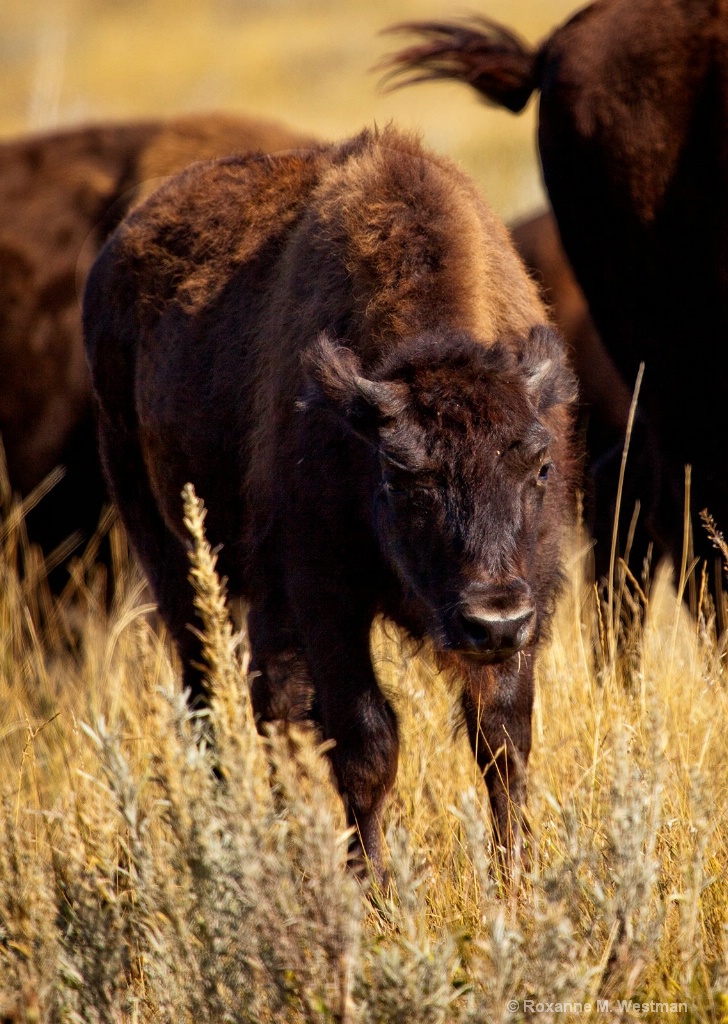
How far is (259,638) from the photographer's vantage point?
13.0 feet

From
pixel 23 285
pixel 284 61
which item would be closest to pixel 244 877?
pixel 23 285

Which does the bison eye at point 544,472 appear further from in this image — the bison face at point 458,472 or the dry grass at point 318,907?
the dry grass at point 318,907

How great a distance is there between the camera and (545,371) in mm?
3535

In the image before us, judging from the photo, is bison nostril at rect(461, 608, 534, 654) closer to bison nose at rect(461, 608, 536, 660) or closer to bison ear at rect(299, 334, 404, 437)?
bison nose at rect(461, 608, 536, 660)

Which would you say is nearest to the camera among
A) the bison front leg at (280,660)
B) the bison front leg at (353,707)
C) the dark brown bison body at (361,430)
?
the dark brown bison body at (361,430)

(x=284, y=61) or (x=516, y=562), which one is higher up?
(x=516, y=562)

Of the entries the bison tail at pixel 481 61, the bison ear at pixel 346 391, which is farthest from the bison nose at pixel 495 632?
the bison tail at pixel 481 61

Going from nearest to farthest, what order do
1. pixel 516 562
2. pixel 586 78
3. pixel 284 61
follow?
pixel 516 562 < pixel 586 78 < pixel 284 61

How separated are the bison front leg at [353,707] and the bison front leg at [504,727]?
270 millimetres

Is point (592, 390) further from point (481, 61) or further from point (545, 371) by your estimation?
point (545, 371)

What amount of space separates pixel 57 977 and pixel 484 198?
9.15 feet

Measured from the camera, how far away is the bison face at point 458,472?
127 inches

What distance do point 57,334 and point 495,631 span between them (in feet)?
16.7

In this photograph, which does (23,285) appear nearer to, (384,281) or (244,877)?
(384,281)
